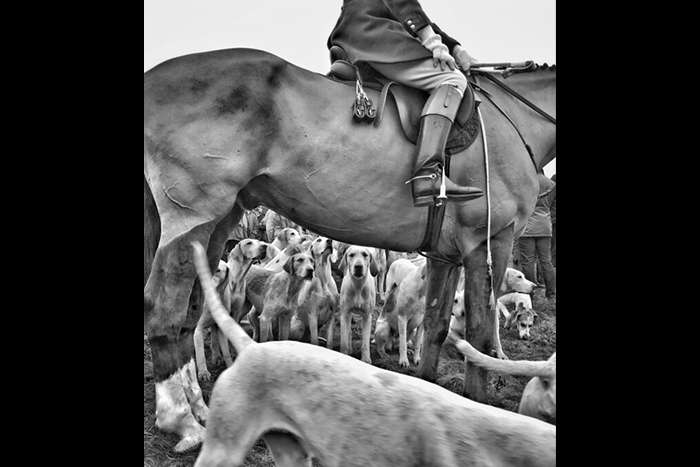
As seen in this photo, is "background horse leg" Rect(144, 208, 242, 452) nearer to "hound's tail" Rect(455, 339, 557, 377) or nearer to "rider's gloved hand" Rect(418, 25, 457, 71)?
"rider's gloved hand" Rect(418, 25, 457, 71)

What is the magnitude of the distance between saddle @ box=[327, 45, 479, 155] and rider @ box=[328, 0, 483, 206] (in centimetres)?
6

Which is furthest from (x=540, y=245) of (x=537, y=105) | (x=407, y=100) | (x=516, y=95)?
(x=407, y=100)

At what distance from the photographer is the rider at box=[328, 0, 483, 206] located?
3641 millimetres

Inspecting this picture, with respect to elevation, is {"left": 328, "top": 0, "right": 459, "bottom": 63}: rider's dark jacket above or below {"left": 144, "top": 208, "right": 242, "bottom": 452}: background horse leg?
above

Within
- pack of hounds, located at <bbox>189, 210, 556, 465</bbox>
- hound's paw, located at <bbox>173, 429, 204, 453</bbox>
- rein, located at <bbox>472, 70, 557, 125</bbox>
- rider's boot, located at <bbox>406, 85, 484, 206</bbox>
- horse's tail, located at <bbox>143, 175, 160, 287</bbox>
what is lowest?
hound's paw, located at <bbox>173, 429, 204, 453</bbox>

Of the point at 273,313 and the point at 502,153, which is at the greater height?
the point at 502,153

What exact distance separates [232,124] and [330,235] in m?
0.88

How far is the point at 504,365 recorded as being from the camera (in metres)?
2.01

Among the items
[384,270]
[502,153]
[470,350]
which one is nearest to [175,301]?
[470,350]

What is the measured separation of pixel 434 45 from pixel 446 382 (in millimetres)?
2449

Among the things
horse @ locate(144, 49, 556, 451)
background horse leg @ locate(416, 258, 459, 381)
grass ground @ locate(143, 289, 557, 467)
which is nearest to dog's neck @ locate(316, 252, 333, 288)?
grass ground @ locate(143, 289, 557, 467)

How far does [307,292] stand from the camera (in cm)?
658
